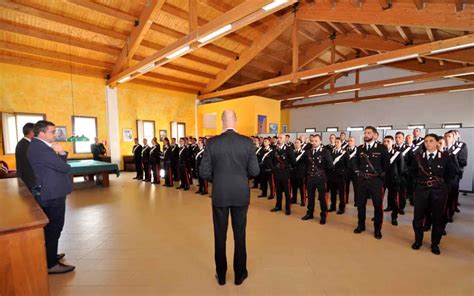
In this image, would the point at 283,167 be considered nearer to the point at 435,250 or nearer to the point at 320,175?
the point at 320,175

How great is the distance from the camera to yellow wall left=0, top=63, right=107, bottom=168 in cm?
877

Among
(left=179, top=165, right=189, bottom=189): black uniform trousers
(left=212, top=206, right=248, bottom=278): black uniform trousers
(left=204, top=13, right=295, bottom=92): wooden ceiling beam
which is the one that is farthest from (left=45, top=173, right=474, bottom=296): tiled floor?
(left=204, top=13, right=295, bottom=92): wooden ceiling beam

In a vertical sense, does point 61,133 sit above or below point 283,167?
above

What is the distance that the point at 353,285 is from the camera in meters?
2.45

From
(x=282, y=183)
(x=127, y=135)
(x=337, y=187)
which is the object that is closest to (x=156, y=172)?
(x=127, y=135)

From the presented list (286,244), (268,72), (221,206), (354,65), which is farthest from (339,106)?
(221,206)

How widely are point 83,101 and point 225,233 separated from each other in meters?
11.2

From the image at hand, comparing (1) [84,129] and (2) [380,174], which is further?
(1) [84,129]

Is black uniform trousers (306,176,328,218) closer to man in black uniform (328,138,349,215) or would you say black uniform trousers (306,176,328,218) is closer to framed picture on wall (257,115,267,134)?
man in black uniform (328,138,349,215)

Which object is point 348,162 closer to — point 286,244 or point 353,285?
point 286,244

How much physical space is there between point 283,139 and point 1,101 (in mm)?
10463

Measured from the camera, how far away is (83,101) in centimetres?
1062

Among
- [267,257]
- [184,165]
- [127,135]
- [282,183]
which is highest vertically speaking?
[127,135]

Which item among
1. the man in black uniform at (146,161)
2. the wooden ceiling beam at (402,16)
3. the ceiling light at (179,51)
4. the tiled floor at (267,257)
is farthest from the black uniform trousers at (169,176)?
the wooden ceiling beam at (402,16)
